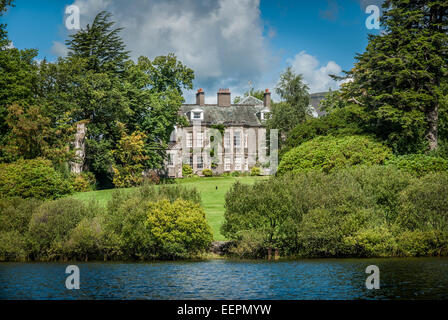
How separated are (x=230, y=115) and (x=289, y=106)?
12311 mm

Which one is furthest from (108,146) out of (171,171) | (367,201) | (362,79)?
(367,201)

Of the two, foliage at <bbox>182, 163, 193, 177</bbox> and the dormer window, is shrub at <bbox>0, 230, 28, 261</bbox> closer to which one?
foliage at <bbox>182, 163, 193, 177</bbox>

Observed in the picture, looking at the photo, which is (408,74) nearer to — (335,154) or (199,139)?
(335,154)

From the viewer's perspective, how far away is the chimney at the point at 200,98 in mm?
78781

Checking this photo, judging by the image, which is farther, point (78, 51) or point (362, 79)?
point (78, 51)

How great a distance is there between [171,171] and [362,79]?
3485 cm

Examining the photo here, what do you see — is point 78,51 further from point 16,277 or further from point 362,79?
point 16,277

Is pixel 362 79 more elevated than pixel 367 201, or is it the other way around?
pixel 362 79

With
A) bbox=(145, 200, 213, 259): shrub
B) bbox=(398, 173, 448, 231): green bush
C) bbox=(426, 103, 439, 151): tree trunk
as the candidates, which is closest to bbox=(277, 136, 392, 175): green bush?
bbox=(426, 103, 439, 151): tree trunk

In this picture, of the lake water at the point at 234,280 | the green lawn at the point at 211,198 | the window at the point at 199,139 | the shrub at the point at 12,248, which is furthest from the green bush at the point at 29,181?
the window at the point at 199,139

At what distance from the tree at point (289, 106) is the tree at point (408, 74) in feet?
70.7

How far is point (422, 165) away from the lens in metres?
38.9

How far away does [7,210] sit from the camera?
111 feet
